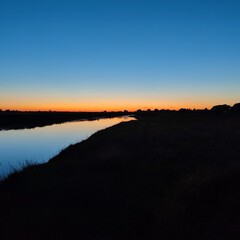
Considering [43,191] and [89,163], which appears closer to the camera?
[43,191]

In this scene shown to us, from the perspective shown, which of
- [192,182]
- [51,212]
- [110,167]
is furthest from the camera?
[110,167]

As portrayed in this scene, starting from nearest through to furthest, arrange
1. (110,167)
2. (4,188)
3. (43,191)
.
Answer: (43,191)
(4,188)
(110,167)

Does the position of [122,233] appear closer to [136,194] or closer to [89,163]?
[136,194]

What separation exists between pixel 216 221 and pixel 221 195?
1670mm

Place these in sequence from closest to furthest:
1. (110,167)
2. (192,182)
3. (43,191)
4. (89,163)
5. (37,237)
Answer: (37,237) < (192,182) < (43,191) < (110,167) < (89,163)

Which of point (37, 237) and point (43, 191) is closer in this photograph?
point (37, 237)

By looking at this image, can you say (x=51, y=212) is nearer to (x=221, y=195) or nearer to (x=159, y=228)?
(x=159, y=228)

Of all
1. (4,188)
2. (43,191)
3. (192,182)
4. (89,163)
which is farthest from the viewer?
(89,163)

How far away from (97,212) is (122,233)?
1708mm

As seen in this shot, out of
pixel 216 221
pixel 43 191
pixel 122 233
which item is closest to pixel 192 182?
pixel 216 221

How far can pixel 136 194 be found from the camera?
11.7m

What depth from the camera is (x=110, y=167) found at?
56.2 feet

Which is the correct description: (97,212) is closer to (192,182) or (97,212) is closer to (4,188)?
(192,182)

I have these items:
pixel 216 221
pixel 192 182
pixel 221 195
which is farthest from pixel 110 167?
pixel 216 221
